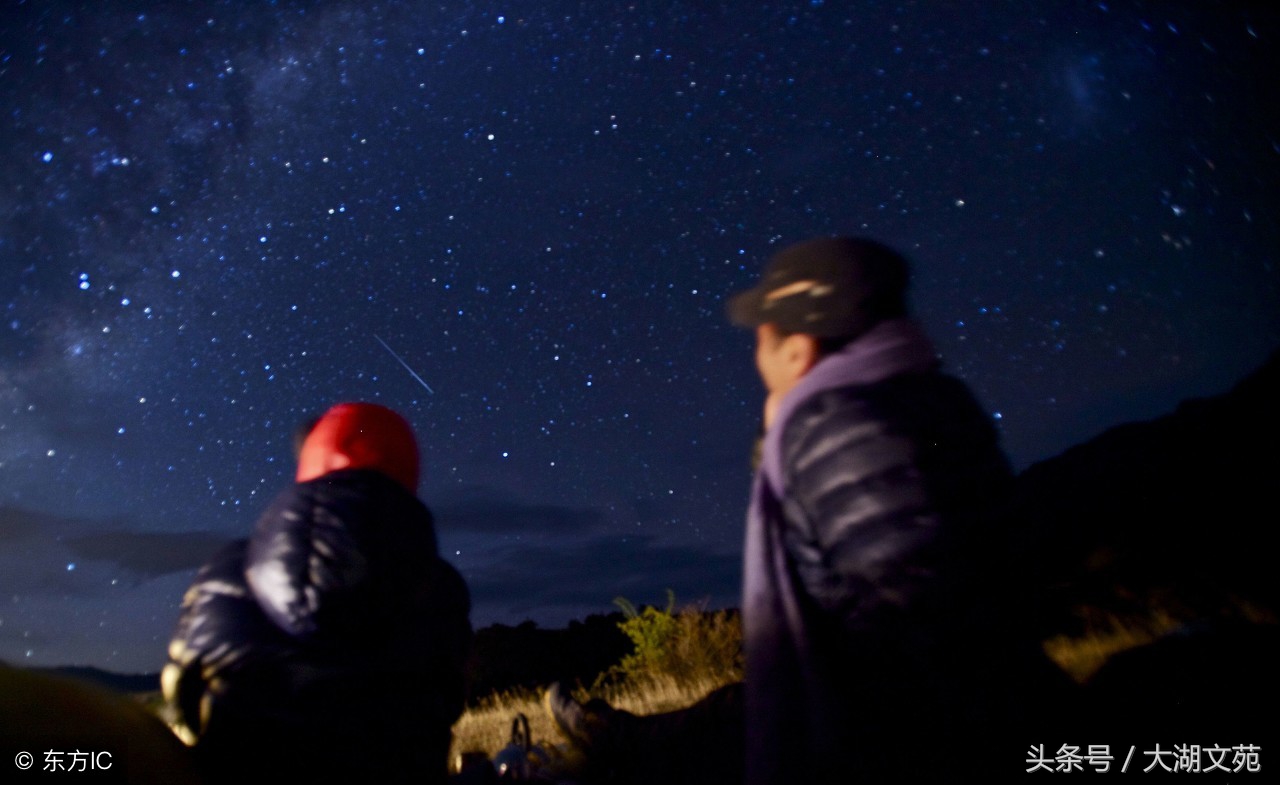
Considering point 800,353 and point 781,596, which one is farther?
point 800,353

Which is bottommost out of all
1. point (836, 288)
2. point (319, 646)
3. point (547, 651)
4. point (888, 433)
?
point (547, 651)

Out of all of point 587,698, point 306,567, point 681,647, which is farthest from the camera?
point 681,647

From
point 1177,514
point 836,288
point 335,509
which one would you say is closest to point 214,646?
point 335,509

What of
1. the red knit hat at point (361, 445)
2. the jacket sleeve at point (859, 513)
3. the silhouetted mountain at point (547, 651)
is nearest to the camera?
the jacket sleeve at point (859, 513)

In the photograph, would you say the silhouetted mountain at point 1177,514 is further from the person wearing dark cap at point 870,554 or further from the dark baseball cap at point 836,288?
the dark baseball cap at point 836,288

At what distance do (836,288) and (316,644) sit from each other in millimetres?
1805

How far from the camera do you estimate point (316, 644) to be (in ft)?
6.05

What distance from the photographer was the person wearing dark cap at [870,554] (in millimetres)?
1321

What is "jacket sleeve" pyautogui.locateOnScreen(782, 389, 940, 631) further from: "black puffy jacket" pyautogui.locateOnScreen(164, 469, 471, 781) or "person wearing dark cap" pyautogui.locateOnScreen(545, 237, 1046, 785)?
"black puffy jacket" pyautogui.locateOnScreen(164, 469, 471, 781)

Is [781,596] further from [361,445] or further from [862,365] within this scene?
[361,445]

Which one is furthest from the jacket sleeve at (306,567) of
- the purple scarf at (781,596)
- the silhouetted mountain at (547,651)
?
the silhouetted mountain at (547,651)

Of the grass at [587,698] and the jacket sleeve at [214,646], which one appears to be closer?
the jacket sleeve at [214,646]

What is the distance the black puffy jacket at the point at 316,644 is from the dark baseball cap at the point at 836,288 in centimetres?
138

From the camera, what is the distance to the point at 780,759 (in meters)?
1.48
